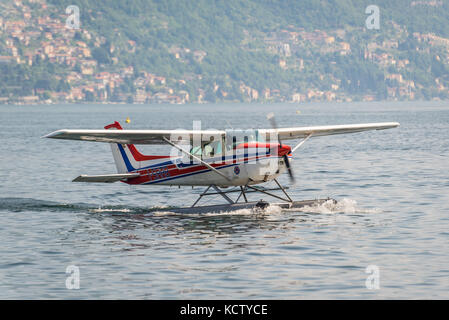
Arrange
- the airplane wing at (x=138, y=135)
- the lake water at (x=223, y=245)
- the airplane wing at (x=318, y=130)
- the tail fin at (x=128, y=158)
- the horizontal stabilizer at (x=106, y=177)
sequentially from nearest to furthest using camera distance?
1. the lake water at (x=223, y=245)
2. the airplane wing at (x=138, y=135)
3. the horizontal stabilizer at (x=106, y=177)
4. the airplane wing at (x=318, y=130)
5. the tail fin at (x=128, y=158)

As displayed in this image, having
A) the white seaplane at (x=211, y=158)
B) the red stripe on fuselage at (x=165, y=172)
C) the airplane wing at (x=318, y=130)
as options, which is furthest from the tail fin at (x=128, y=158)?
the airplane wing at (x=318, y=130)

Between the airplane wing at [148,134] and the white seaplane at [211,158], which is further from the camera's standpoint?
the white seaplane at [211,158]

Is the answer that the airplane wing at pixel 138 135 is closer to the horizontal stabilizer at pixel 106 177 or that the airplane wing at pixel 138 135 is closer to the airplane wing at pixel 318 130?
the horizontal stabilizer at pixel 106 177

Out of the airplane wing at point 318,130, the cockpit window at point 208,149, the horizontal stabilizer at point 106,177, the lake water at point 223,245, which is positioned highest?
the airplane wing at point 318,130

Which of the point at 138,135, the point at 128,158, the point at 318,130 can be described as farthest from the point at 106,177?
the point at 318,130

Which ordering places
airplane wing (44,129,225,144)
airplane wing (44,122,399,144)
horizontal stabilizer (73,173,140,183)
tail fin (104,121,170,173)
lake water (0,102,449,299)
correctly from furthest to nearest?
tail fin (104,121,170,173)
horizontal stabilizer (73,173,140,183)
airplane wing (44,129,225,144)
airplane wing (44,122,399,144)
lake water (0,102,449,299)

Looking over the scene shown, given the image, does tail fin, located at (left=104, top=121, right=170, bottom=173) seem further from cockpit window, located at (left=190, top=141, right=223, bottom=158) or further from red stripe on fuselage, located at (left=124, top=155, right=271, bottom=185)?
cockpit window, located at (left=190, top=141, right=223, bottom=158)

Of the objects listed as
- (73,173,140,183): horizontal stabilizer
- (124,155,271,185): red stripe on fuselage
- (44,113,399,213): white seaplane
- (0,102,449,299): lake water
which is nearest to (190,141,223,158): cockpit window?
(44,113,399,213): white seaplane

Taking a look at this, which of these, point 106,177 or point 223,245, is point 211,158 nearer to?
point 106,177
